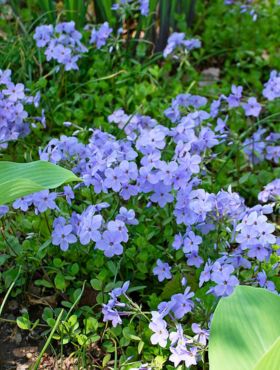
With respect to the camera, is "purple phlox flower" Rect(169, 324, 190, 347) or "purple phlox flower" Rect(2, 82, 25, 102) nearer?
"purple phlox flower" Rect(169, 324, 190, 347)

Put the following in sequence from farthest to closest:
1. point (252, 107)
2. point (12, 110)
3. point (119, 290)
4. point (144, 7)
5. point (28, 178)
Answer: point (144, 7) → point (252, 107) → point (12, 110) → point (119, 290) → point (28, 178)

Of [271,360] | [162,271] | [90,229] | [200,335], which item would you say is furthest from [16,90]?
[271,360]

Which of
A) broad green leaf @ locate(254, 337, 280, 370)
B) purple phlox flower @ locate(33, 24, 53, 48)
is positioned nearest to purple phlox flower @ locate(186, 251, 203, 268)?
broad green leaf @ locate(254, 337, 280, 370)

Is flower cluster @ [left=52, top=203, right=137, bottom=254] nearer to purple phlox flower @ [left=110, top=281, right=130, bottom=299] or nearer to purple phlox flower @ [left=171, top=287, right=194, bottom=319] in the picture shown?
purple phlox flower @ [left=110, top=281, right=130, bottom=299]

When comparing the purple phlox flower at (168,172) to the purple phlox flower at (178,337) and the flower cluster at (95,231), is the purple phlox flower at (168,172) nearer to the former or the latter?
the flower cluster at (95,231)

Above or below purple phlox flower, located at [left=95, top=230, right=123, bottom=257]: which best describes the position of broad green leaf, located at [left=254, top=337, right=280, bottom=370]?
above

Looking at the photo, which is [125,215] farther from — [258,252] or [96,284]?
[258,252]

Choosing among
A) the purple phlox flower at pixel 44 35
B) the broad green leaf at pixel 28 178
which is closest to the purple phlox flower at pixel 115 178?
the broad green leaf at pixel 28 178

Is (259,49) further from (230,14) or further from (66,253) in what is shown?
(66,253)
